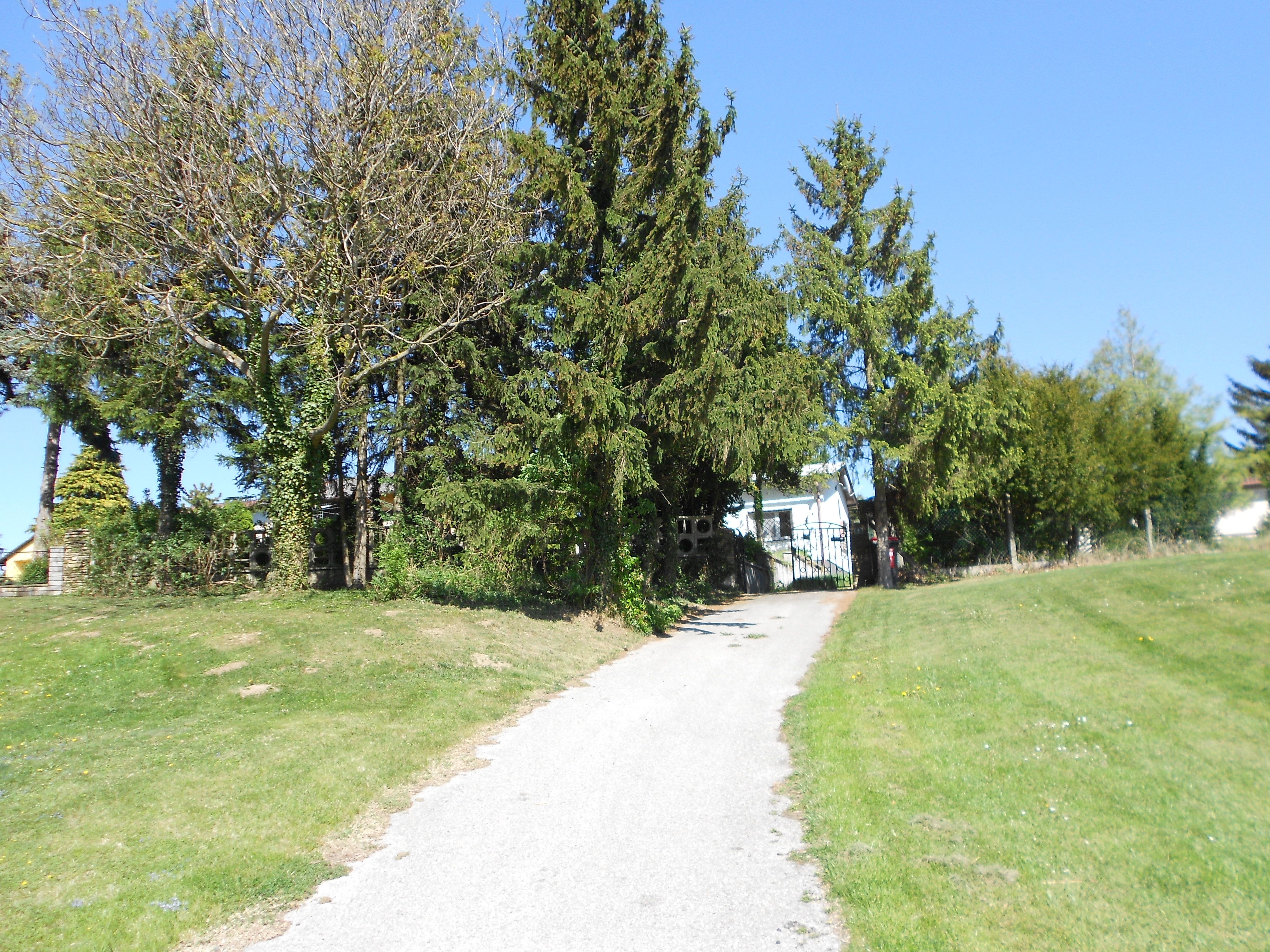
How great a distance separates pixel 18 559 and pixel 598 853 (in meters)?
36.0

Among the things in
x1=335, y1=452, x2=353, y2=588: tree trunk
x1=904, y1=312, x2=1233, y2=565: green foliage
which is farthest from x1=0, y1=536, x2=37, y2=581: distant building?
x1=904, y1=312, x2=1233, y2=565: green foliage

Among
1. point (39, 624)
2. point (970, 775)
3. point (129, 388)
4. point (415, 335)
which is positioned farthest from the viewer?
point (129, 388)

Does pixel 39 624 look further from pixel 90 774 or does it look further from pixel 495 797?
pixel 495 797

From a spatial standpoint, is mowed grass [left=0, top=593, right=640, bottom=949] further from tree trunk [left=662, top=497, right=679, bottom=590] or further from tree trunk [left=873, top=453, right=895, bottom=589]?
tree trunk [left=873, top=453, right=895, bottom=589]

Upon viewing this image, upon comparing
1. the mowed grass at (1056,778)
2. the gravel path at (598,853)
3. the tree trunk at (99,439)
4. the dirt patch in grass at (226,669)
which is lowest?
the gravel path at (598,853)

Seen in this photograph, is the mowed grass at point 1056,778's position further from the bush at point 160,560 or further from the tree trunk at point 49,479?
the tree trunk at point 49,479

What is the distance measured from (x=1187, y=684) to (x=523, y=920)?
839cm

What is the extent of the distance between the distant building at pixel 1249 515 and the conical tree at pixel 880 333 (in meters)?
8.75

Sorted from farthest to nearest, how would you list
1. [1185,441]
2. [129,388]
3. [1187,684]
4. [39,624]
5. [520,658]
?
[1185,441]
[129,388]
[39,624]
[520,658]
[1187,684]

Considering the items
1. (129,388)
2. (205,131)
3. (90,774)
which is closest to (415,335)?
(205,131)

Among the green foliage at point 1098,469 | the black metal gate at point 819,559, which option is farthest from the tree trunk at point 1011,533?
the black metal gate at point 819,559

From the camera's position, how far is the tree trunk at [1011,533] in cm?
2692

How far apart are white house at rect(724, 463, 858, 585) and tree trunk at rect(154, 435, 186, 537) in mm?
16445

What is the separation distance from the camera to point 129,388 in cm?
2033
